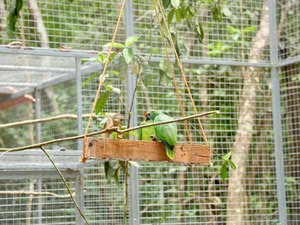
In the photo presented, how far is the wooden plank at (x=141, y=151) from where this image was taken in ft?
9.18

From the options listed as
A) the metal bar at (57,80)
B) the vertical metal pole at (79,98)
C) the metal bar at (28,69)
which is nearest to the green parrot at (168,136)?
the vertical metal pole at (79,98)

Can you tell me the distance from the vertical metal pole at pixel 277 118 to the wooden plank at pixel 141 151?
244cm

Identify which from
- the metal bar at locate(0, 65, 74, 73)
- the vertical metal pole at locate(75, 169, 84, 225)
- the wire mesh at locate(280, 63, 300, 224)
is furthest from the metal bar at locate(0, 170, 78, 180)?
the wire mesh at locate(280, 63, 300, 224)

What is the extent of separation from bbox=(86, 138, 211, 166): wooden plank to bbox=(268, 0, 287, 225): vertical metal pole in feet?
8.02

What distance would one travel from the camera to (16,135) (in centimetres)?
822

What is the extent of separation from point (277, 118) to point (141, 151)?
2796mm

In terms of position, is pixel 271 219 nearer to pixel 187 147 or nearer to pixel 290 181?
pixel 290 181

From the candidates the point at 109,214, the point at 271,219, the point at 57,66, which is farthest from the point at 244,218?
the point at 57,66

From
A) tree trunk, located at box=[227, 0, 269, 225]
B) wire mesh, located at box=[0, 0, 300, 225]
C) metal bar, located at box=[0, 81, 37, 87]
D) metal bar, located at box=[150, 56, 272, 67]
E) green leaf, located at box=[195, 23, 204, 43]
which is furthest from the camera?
tree trunk, located at box=[227, 0, 269, 225]

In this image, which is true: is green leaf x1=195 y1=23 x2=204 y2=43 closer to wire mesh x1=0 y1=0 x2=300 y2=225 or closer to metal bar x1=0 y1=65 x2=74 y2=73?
wire mesh x1=0 y1=0 x2=300 y2=225

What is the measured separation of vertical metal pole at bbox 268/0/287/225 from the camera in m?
5.39

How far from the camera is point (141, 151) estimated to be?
9.62 feet

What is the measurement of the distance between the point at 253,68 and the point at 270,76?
0.20 meters

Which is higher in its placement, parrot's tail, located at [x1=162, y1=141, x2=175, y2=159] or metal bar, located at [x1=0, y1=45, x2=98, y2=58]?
metal bar, located at [x1=0, y1=45, x2=98, y2=58]
